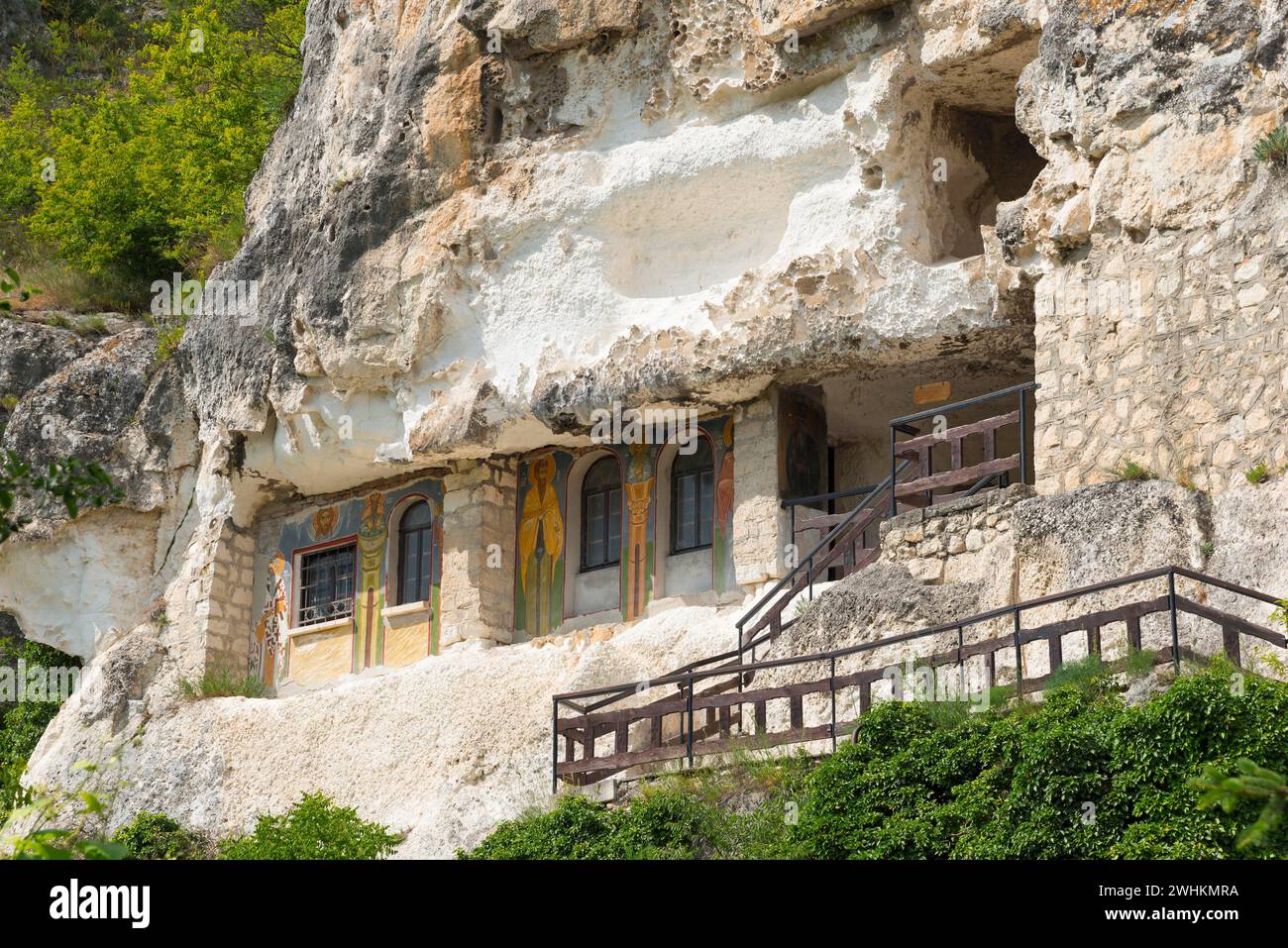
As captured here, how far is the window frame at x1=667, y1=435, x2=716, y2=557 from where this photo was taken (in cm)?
1778

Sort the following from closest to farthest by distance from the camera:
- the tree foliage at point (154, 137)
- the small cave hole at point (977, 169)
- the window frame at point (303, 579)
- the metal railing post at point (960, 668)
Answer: the metal railing post at point (960, 668)
the small cave hole at point (977, 169)
the window frame at point (303, 579)
the tree foliage at point (154, 137)

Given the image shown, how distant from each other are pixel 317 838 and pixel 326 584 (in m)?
6.11

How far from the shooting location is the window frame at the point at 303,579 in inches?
776

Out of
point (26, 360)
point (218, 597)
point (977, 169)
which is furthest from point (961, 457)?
point (26, 360)

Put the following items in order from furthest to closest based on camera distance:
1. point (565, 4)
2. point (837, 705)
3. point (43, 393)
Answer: point (43, 393) → point (565, 4) → point (837, 705)

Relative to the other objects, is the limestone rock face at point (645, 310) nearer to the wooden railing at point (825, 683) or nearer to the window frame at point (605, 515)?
the wooden railing at point (825, 683)

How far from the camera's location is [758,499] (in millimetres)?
17047

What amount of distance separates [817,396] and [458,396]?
3.27 metres

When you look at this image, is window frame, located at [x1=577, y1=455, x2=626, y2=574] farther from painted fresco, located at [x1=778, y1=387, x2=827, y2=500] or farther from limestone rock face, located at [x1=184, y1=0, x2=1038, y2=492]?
painted fresco, located at [x1=778, y1=387, x2=827, y2=500]

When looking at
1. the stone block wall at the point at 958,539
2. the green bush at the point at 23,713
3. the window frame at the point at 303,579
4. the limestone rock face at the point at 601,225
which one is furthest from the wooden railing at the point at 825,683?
the green bush at the point at 23,713

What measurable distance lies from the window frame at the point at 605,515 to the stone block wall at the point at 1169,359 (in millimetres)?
5448

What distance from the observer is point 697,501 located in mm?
17984

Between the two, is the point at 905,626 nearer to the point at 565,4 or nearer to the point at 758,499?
the point at 758,499
